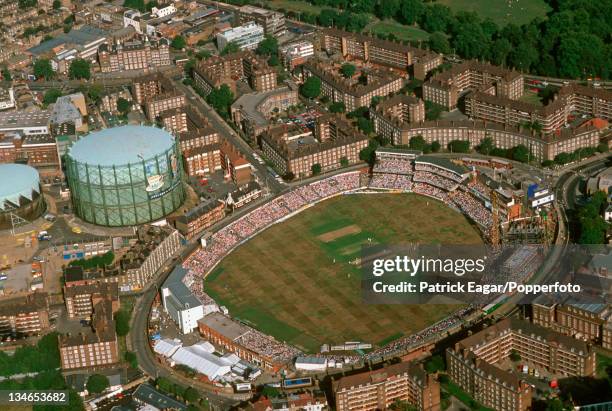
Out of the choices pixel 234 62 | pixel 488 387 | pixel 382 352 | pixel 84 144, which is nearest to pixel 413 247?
pixel 382 352

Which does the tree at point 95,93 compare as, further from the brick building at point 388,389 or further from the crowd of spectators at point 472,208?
the brick building at point 388,389

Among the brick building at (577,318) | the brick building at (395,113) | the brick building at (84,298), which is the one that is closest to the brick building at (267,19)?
the brick building at (395,113)

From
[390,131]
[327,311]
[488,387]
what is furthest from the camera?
[390,131]

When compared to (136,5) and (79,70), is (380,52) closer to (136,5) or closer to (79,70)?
(79,70)

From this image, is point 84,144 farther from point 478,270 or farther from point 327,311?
point 478,270

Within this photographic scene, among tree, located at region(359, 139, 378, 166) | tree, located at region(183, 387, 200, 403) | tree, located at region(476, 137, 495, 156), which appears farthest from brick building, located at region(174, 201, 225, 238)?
tree, located at region(476, 137, 495, 156)

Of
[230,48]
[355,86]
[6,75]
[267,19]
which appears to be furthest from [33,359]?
[267,19]

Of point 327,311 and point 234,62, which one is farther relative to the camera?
point 234,62
